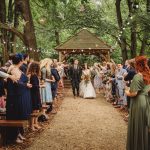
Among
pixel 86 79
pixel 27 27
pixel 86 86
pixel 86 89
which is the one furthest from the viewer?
pixel 86 79

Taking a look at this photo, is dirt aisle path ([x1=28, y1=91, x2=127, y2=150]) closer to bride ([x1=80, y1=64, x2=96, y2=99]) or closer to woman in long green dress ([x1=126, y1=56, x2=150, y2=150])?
woman in long green dress ([x1=126, y1=56, x2=150, y2=150])

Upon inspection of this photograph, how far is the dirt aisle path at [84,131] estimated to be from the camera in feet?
33.6

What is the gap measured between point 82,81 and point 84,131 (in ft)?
42.7

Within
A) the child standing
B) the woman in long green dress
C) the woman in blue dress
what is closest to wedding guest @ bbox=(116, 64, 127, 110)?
the child standing

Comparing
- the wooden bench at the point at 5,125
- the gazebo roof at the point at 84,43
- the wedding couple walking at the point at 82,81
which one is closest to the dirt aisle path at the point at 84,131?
the wooden bench at the point at 5,125

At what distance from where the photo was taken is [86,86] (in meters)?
24.5

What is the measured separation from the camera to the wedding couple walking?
78.9ft

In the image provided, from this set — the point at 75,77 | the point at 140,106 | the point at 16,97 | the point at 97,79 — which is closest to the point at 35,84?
the point at 16,97

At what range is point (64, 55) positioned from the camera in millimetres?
38000

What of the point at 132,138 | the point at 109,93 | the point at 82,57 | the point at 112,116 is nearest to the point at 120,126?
the point at 112,116

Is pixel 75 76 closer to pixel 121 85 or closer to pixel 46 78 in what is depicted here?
pixel 121 85

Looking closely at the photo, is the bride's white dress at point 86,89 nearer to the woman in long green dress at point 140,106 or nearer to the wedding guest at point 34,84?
the wedding guest at point 34,84

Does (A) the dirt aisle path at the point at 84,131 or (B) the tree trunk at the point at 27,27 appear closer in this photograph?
(A) the dirt aisle path at the point at 84,131

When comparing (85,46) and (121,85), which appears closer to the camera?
A: (121,85)
